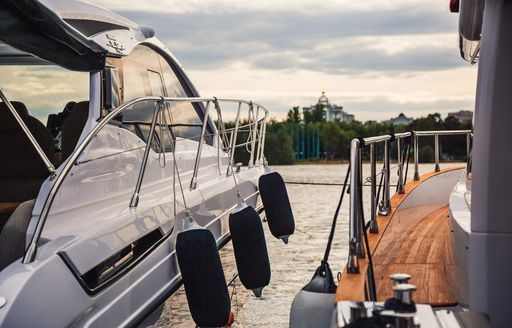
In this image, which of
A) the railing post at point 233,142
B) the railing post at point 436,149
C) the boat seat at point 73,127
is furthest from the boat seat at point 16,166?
the railing post at point 436,149

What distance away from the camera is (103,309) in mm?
4062

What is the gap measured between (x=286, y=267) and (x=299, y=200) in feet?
26.0

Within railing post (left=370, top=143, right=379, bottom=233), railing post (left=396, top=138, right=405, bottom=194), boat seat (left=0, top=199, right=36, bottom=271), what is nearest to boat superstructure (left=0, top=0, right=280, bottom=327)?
boat seat (left=0, top=199, right=36, bottom=271)

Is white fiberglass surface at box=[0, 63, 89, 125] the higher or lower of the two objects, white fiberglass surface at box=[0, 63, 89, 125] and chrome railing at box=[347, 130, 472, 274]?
the higher

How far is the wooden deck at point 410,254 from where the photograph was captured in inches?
135

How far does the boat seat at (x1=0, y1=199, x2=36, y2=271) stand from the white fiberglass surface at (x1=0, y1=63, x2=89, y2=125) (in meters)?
1.91

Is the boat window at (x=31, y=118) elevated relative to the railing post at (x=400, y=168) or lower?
elevated

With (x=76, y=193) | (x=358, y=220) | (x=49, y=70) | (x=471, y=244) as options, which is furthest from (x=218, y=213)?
(x=471, y=244)

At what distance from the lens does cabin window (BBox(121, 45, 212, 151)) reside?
6.08 meters

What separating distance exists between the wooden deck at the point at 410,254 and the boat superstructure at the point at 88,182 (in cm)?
133

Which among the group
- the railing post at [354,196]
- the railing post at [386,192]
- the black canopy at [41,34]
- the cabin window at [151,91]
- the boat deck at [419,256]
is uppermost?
the black canopy at [41,34]

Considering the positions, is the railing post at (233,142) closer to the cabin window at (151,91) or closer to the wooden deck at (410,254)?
the cabin window at (151,91)

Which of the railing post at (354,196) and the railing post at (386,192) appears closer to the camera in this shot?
the railing post at (354,196)

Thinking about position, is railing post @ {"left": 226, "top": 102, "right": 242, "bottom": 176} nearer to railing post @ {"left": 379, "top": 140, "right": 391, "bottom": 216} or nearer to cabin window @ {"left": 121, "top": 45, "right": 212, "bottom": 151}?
cabin window @ {"left": 121, "top": 45, "right": 212, "bottom": 151}
